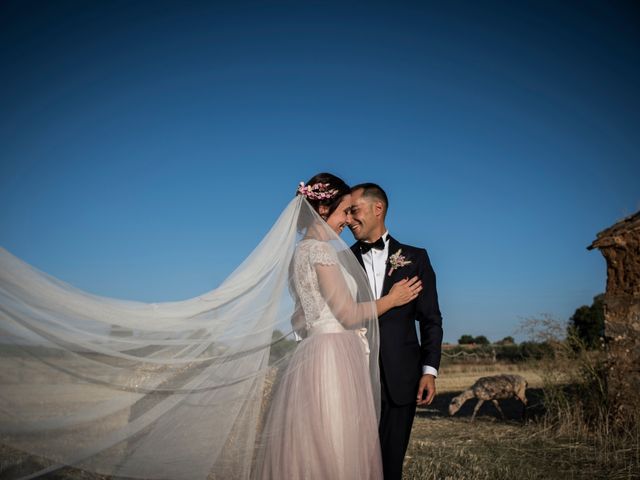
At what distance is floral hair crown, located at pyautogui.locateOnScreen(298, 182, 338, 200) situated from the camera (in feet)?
12.9

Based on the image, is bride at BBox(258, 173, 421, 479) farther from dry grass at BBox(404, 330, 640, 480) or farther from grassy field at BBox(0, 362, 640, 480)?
dry grass at BBox(404, 330, 640, 480)

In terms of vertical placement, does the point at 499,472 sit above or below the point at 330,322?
below

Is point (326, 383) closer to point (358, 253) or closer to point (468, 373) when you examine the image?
point (358, 253)

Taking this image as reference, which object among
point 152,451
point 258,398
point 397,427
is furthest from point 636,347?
point 152,451

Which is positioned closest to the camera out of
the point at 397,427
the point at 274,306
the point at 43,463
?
the point at 43,463

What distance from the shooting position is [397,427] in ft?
13.0

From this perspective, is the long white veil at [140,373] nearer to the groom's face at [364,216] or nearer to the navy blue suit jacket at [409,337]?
the navy blue suit jacket at [409,337]

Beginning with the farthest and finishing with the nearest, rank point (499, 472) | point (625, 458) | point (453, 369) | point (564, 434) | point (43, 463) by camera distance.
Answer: point (453, 369), point (564, 434), point (625, 458), point (499, 472), point (43, 463)

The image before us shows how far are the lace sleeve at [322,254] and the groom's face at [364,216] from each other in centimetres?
80

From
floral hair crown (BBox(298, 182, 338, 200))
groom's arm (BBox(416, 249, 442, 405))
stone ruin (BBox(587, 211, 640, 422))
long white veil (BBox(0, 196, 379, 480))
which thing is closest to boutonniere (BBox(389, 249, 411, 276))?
groom's arm (BBox(416, 249, 442, 405))

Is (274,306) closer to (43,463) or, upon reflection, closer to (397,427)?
(397,427)

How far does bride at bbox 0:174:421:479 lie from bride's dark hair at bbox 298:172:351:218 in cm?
22

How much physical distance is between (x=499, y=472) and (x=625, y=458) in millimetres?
1815

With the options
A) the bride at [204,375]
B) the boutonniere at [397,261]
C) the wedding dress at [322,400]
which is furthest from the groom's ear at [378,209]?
the wedding dress at [322,400]
